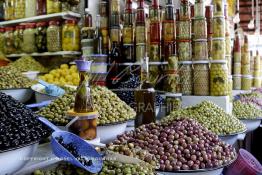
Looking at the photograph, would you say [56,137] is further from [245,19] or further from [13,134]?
[245,19]

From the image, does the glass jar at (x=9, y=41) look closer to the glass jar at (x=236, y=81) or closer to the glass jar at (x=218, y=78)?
the glass jar at (x=218, y=78)

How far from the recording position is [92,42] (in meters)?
2.51

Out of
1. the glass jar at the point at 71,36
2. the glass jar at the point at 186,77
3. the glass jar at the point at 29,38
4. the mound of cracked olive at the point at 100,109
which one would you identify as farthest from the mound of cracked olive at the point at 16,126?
the glass jar at the point at 29,38

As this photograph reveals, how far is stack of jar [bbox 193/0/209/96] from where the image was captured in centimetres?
225

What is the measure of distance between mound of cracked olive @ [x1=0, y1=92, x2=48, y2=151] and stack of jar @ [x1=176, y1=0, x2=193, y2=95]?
141cm

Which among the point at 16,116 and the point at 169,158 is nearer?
the point at 16,116

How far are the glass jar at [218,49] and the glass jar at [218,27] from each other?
0.03 m

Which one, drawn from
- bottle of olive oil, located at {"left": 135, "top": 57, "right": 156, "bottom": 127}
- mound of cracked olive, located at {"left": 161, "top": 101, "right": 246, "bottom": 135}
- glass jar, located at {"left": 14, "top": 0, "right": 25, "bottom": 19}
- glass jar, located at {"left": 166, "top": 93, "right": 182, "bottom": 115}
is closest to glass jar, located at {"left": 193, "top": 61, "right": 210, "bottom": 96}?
glass jar, located at {"left": 166, "top": 93, "right": 182, "bottom": 115}

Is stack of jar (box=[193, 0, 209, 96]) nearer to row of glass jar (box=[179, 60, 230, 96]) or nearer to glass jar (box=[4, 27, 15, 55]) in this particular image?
row of glass jar (box=[179, 60, 230, 96])

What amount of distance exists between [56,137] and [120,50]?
1.55m

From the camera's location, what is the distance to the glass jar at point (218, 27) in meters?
2.28

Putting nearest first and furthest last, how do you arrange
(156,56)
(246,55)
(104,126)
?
1. (104,126)
2. (156,56)
3. (246,55)

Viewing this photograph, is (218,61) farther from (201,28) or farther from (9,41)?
(9,41)

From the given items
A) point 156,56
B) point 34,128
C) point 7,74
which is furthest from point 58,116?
point 156,56
